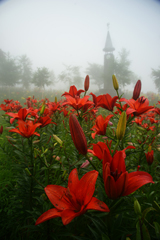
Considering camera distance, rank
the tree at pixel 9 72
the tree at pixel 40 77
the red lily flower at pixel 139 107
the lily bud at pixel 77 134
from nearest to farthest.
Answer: the lily bud at pixel 77 134 < the red lily flower at pixel 139 107 < the tree at pixel 40 77 < the tree at pixel 9 72

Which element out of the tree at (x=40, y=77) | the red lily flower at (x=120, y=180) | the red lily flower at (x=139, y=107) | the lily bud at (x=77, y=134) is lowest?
the red lily flower at (x=120, y=180)

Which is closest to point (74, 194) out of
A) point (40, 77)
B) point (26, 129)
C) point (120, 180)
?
point (120, 180)

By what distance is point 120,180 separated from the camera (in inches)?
11.4

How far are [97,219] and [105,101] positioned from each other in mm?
589

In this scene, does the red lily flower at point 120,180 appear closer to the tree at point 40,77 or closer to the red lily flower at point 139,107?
the red lily flower at point 139,107

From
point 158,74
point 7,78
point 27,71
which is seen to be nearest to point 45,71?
point 7,78

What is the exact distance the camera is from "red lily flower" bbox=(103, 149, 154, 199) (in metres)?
0.29

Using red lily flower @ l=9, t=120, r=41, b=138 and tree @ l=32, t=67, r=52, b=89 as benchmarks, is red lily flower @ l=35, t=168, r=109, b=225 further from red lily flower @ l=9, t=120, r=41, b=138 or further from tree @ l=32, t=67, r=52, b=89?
tree @ l=32, t=67, r=52, b=89

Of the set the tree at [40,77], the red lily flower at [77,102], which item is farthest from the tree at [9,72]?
the red lily flower at [77,102]

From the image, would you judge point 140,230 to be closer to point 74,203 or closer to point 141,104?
point 74,203

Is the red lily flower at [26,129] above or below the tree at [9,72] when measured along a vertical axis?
below

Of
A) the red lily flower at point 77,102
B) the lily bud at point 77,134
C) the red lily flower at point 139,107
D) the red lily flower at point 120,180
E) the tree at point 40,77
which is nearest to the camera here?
the red lily flower at point 120,180

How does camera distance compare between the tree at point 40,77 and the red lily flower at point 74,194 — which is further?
the tree at point 40,77

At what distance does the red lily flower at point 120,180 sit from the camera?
290 millimetres
